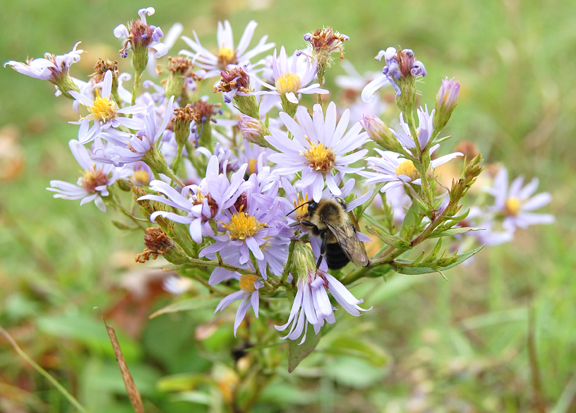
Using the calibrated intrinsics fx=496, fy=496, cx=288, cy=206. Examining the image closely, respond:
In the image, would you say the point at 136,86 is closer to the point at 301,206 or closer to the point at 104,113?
the point at 104,113

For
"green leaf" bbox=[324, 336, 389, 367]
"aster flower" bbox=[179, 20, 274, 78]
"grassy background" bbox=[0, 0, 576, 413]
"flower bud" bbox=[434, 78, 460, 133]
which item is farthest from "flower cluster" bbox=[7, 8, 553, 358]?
"green leaf" bbox=[324, 336, 389, 367]

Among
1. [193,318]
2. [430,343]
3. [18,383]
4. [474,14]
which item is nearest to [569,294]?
[430,343]

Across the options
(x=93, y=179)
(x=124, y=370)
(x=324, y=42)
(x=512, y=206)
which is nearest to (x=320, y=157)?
(x=324, y=42)

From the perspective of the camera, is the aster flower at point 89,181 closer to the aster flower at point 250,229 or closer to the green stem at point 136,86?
the green stem at point 136,86

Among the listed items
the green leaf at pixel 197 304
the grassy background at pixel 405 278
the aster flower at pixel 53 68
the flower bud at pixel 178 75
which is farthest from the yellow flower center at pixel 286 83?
the green leaf at pixel 197 304

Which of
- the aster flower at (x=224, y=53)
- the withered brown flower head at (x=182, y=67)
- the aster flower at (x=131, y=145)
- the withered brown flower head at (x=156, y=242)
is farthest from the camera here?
the aster flower at (x=224, y=53)

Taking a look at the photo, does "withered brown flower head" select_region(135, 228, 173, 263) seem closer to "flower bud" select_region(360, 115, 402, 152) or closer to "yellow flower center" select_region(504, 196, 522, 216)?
"flower bud" select_region(360, 115, 402, 152)
